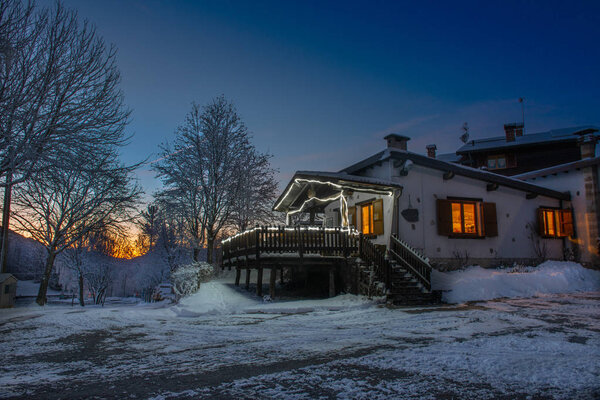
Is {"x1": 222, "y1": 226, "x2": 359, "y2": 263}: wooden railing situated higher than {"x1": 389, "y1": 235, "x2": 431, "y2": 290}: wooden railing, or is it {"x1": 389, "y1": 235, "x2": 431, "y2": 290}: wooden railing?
{"x1": 222, "y1": 226, "x2": 359, "y2": 263}: wooden railing

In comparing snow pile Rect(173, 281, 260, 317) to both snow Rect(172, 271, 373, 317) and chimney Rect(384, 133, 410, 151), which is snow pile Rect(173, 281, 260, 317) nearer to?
snow Rect(172, 271, 373, 317)

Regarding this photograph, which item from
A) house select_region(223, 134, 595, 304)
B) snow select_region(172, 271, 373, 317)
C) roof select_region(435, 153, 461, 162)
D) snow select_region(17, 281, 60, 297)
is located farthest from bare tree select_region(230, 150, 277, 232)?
snow select_region(17, 281, 60, 297)

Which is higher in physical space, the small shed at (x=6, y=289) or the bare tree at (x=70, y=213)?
the bare tree at (x=70, y=213)

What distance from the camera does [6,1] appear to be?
7887 millimetres

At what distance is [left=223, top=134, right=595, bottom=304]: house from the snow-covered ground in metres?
3.47

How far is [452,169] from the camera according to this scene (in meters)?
16.4

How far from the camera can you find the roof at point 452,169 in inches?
620

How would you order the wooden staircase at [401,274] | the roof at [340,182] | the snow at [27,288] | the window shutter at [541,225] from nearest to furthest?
the wooden staircase at [401,274], the roof at [340,182], the window shutter at [541,225], the snow at [27,288]

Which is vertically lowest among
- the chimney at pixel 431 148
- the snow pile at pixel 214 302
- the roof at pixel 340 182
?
the snow pile at pixel 214 302

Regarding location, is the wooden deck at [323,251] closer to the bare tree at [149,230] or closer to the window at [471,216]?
the window at [471,216]

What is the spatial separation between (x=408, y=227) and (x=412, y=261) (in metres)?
2.81

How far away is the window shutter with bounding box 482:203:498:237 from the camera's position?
17.1 meters

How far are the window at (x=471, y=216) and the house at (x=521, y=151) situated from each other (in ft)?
50.7

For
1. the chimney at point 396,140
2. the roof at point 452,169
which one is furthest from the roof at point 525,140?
the chimney at point 396,140
